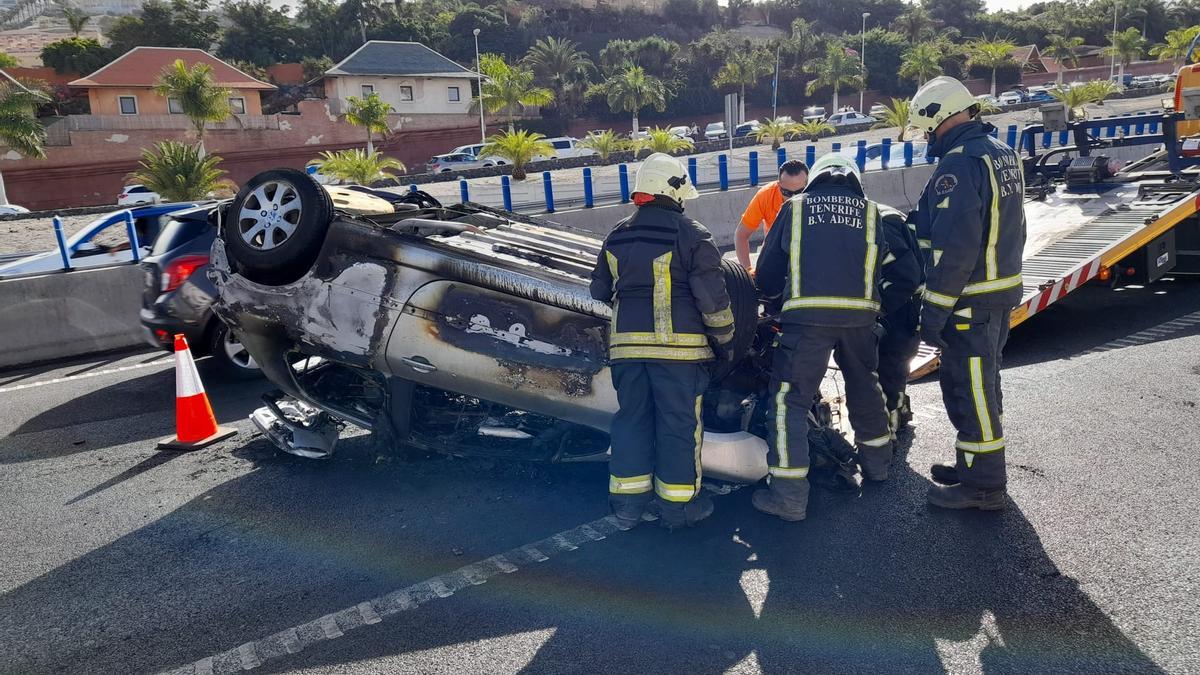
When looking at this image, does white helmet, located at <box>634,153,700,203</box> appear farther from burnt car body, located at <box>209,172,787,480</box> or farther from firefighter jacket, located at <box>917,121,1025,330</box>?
firefighter jacket, located at <box>917,121,1025,330</box>

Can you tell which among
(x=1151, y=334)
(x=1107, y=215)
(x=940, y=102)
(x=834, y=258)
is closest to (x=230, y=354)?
(x=834, y=258)

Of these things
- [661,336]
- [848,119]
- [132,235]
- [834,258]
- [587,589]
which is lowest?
[587,589]

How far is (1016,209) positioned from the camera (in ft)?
13.6

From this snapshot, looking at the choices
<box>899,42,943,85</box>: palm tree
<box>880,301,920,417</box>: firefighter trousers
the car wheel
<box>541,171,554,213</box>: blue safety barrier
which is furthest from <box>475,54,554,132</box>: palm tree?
<box>880,301,920,417</box>: firefighter trousers

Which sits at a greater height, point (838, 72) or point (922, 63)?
point (838, 72)

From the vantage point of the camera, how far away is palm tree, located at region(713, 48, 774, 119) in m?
58.1

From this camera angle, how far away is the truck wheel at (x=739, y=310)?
14.0 feet

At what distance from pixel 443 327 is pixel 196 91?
119 feet

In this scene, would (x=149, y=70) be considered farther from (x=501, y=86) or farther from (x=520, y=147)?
(x=520, y=147)

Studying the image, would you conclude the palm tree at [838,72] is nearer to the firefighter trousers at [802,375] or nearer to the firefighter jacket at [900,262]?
the firefighter jacket at [900,262]

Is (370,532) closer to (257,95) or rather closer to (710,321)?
(710,321)

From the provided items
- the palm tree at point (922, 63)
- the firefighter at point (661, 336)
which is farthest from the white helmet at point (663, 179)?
the palm tree at point (922, 63)

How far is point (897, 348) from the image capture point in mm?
4641

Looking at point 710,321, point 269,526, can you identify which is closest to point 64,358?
point 269,526
